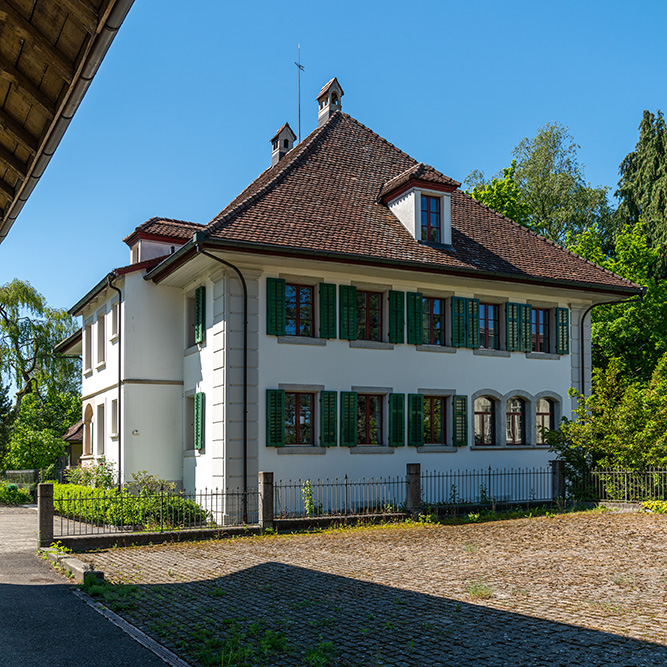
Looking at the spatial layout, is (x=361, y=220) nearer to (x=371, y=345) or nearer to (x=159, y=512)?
(x=371, y=345)

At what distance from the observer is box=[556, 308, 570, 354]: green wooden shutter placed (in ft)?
77.0

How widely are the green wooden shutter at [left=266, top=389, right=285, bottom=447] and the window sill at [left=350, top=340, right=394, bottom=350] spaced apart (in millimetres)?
2443

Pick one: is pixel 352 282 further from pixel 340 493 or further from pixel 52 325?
pixel 52 325

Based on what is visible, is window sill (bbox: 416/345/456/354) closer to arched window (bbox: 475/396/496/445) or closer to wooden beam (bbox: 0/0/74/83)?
arched window (bbox: 475/396/496/445)

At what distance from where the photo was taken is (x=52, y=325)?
43875 millimetres

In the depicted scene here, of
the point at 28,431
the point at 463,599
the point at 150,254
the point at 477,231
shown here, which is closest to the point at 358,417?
the point at 477,231

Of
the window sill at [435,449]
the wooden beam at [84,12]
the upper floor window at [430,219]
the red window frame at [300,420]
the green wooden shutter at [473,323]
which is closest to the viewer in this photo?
the wooden beam at [84,12]

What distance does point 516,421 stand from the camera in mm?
22797

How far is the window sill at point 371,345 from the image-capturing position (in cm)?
2020

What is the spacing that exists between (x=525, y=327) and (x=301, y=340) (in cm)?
710

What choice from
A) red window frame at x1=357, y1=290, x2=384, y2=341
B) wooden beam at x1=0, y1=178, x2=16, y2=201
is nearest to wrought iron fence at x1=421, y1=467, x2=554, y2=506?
red window frame at x1=357, y1=290, x2=384, y2=341

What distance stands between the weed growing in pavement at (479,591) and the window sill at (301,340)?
32.7 feet

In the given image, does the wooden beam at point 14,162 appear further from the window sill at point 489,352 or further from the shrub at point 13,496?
the shrub at point 13,496

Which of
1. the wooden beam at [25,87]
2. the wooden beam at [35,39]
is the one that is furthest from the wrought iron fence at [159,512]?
the wooden beam at [35,39]
